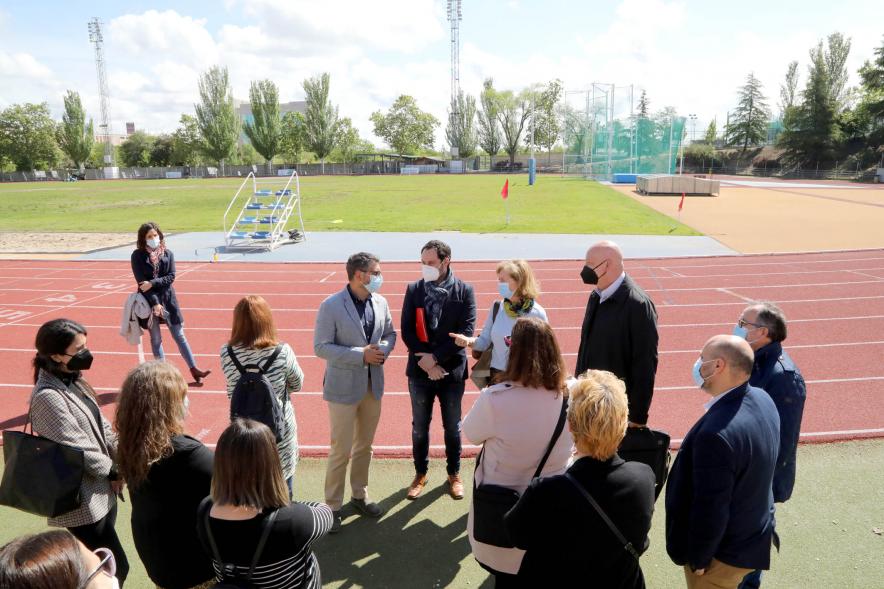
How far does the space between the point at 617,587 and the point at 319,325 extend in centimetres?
282

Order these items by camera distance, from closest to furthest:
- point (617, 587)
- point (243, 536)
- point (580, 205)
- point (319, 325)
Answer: point (243, 536) < point (617, 587) < point (319, 325) < point (580, 205)

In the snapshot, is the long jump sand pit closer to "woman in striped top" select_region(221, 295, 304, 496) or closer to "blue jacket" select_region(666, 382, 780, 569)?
"blue jacket" select_region(666, 382, 780, 569)

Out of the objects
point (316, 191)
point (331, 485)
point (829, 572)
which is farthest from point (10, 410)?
point (316, 191)

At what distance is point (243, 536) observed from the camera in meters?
2.20

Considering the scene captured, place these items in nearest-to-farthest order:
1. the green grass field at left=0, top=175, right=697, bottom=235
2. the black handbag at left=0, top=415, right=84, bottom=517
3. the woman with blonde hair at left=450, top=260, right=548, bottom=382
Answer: the black handbag at left=0, top=415, right=84, bottom=517 < the woman with blonde hair at left=450, top=260, right=548, bottom=382 < the green grass field at left=0, top=175, right=697, bottom=235

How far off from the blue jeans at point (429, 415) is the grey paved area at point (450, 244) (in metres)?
11.3

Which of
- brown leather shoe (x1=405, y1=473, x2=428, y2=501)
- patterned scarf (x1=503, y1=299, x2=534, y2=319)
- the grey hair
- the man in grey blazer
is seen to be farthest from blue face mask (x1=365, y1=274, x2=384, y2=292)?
brown leather shoe (x1=405, y1=473, x2=428, y2=501)

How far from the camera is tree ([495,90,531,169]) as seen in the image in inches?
3725

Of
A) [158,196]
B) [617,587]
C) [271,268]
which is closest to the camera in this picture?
[617,587]

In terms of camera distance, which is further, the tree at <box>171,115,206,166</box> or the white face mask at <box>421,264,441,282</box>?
the tree at <box>171,115,206,166</box>

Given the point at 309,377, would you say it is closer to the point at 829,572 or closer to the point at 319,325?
the point at 319,325

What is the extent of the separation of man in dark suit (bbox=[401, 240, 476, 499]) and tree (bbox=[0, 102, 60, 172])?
89891mm

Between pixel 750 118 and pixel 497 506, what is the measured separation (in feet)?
293

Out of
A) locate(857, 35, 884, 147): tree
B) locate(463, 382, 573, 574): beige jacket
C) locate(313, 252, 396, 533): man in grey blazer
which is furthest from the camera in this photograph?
locate(857, 35, 884, 147): tree
